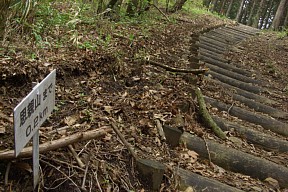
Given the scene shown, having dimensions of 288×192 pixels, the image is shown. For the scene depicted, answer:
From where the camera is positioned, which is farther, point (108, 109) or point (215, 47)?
point (215, 47)

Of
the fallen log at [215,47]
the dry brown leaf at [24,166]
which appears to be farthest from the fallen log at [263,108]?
the dry brown leaf at [24,166]

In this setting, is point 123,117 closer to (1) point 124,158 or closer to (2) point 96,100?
(2) point 96,100

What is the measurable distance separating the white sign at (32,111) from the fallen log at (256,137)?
2493 millimetres

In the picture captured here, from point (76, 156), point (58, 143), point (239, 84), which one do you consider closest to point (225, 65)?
point (239, 84)

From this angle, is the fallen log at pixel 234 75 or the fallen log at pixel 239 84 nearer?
the fallen log at pixel 239 84

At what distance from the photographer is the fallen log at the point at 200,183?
2.60m

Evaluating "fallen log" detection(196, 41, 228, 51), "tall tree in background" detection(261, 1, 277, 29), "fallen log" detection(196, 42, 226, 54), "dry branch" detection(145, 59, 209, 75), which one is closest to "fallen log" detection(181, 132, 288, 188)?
"dry branch" detection(145, 59, 209, 75)

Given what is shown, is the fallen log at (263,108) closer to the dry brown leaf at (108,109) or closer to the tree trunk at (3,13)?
the dry brown leaf at (108,109)

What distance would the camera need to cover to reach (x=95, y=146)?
2512mm

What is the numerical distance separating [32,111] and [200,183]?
1649mm

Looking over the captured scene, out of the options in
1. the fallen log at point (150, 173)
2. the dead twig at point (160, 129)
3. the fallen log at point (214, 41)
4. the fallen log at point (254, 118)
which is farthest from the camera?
the fallen log at point (214, 41)

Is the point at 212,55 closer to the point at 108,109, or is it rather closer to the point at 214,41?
the point at 214,41

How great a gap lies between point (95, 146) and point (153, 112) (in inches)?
36.2

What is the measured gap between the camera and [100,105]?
3.14 m
